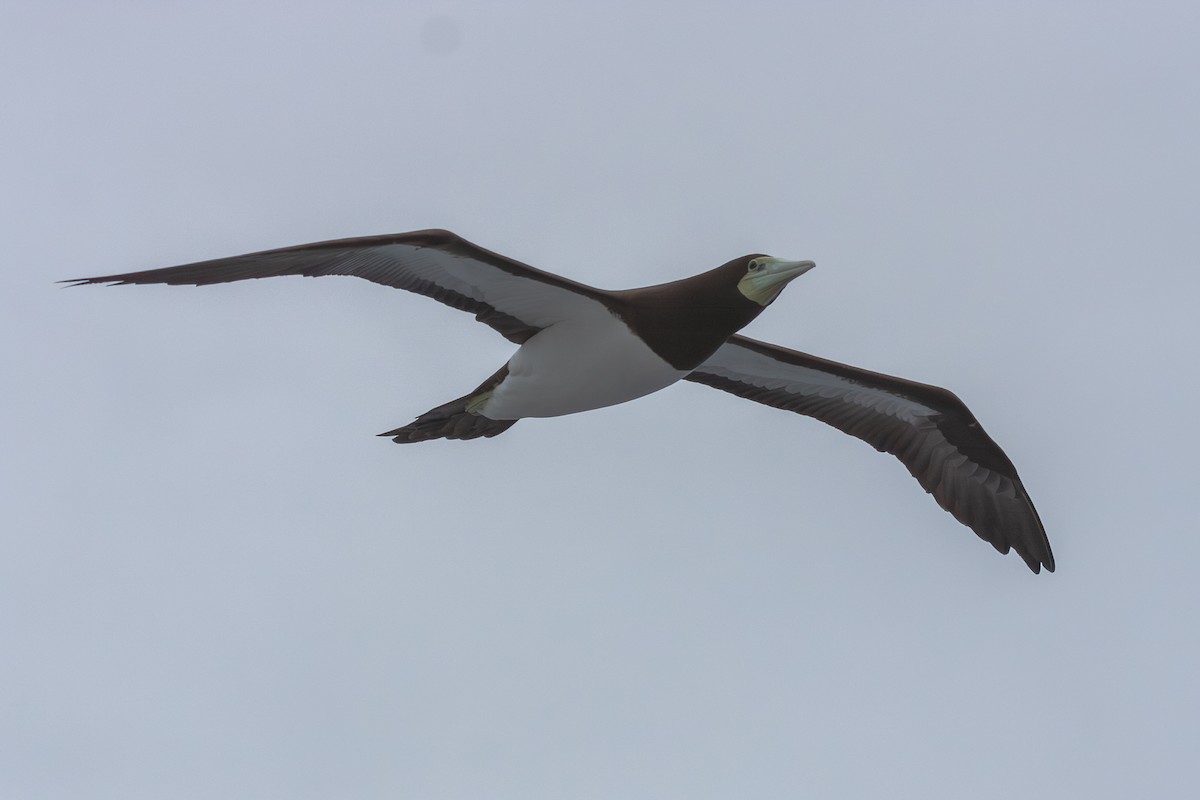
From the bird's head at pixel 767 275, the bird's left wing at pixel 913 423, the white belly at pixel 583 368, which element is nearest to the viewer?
the bird's head at pixel 767 275

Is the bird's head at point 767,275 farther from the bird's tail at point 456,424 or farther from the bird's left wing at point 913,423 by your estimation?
the bird's tail at point 456,424

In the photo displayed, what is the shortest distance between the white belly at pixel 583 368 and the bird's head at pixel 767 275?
3.56ft

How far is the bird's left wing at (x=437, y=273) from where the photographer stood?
11.3 metres

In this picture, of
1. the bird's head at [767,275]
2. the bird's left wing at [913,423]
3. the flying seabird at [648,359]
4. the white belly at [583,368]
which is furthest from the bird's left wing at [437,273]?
the bird's left wing at [913,423]

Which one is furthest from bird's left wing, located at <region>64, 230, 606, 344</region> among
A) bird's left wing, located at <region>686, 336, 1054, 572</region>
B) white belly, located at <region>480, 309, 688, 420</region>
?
bird's left wing, located at <region>686, 336, 1054, 572</region>

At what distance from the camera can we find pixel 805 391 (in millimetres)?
16703

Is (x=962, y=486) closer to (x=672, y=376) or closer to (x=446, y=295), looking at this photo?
(x=672, y=376)

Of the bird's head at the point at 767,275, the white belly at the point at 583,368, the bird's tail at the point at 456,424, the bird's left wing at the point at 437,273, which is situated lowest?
the bird's tail at the point at 456,424

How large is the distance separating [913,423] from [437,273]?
6166 mm

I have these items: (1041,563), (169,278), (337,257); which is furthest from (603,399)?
(1041,563)

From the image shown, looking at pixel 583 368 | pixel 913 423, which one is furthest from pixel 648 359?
pixel 913 423

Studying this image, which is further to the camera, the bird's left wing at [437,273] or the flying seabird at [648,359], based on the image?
the flying seabird at [648,359]

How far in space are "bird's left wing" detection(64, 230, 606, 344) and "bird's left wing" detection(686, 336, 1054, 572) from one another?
2902 mm

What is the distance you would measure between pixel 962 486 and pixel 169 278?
924 cm
